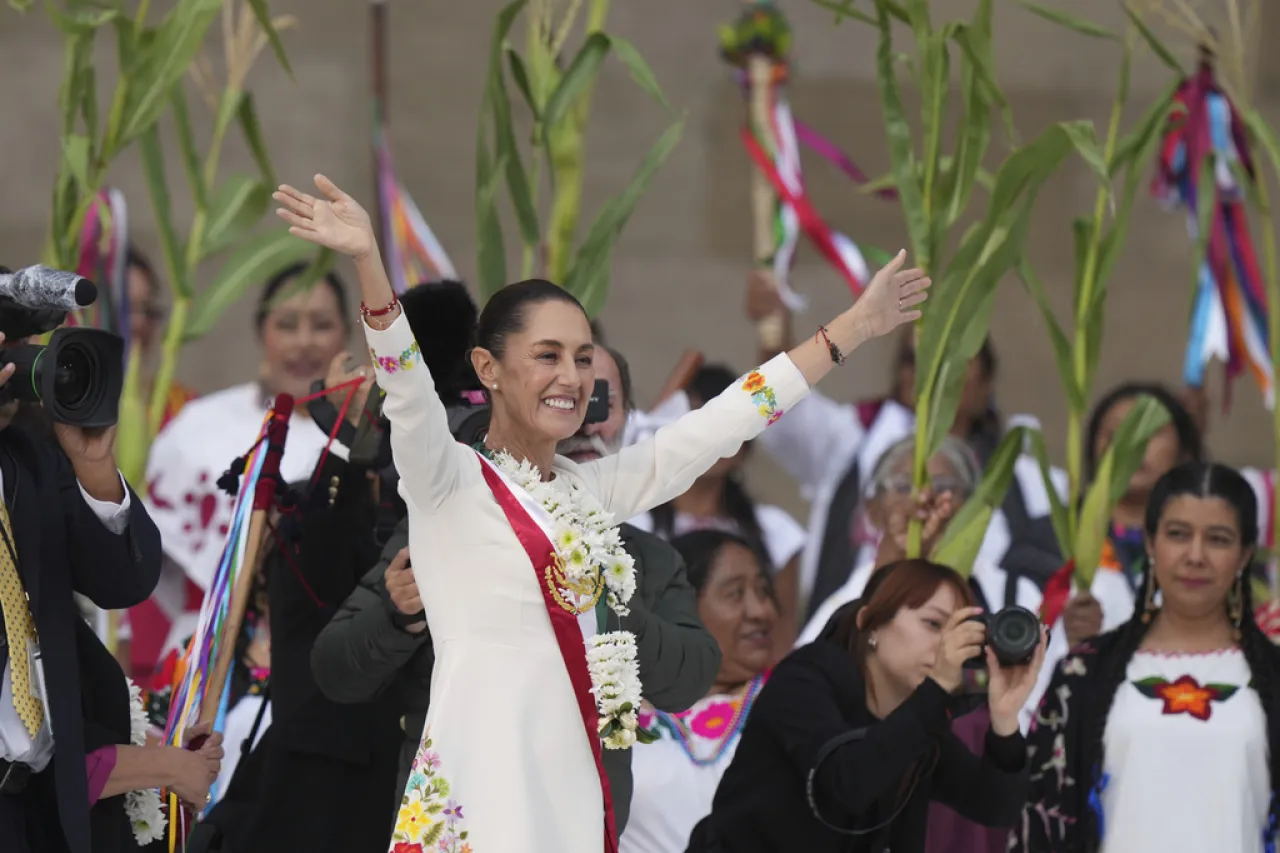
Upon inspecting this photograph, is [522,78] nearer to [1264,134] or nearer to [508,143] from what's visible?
[508,143]

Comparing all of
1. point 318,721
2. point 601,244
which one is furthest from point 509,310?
point 601,244

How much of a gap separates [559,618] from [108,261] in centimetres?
288

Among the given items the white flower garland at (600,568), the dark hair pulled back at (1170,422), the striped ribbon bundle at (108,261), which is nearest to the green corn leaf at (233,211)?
the striped ribbon bundle at (108,261)

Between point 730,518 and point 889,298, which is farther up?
point 730,518

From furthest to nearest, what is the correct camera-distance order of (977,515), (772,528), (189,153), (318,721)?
(772,528) → (189,153) → (977,515) → (318,721)

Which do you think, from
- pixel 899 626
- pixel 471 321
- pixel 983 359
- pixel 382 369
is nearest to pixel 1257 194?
pixel 983 359

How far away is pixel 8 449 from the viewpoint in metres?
3.08

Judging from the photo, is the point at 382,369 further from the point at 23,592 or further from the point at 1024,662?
the point at 1024,662

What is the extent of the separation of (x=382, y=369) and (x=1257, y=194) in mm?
3057

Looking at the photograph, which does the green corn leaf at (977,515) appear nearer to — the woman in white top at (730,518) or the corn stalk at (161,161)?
the woman in white top at (730,518)

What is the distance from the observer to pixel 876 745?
359cm

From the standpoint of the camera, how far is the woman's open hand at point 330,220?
277 cm

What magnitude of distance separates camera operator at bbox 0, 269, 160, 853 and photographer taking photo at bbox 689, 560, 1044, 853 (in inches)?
47.1

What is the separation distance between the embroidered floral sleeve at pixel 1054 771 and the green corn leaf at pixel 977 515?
0.33 metres
